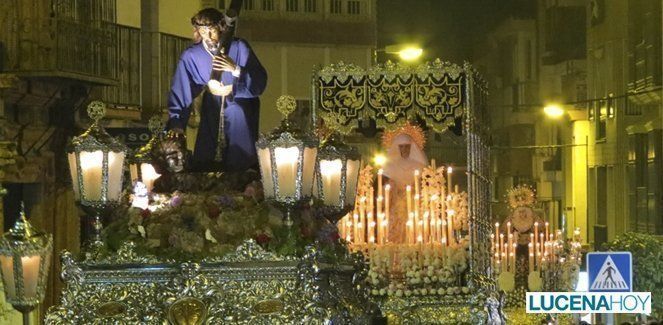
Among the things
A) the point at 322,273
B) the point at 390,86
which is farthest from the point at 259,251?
the point at 390,86

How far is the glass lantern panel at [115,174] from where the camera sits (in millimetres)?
13492

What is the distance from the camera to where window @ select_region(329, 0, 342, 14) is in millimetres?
37250

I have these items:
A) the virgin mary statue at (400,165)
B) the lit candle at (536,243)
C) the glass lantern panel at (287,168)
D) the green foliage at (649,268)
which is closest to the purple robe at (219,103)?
the glass lantern panel at (287,168)

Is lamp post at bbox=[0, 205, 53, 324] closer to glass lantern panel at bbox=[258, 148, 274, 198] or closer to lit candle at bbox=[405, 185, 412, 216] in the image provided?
glass lantern panel at bbox=[258, 148, 274, 198]

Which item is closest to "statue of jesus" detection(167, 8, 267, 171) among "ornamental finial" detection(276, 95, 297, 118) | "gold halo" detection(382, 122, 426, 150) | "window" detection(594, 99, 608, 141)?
"ornamental finial" detection(276, 95, 297, 118)

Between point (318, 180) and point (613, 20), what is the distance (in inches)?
1040

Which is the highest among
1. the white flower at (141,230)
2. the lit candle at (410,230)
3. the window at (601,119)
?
the window at (601,119)

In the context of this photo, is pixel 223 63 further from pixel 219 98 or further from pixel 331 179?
pixel 331 179

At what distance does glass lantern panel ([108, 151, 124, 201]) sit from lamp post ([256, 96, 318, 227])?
1227 millimetres

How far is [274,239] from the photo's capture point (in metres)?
13.0

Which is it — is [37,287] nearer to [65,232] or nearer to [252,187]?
[252,187]

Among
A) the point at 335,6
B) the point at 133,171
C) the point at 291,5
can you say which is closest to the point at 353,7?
the point at 335,6

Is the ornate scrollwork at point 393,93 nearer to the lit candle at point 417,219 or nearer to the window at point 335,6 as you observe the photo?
the lit candle at point 417,219

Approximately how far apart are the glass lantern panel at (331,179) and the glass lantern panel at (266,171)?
175cm
